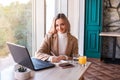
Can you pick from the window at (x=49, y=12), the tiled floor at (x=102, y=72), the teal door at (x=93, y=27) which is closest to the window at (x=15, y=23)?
the window at (x=49, y=12)

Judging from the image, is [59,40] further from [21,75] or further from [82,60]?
[21,75]

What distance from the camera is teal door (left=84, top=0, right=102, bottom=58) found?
5426 millimetres

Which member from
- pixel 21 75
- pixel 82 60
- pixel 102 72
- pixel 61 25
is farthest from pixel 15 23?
pixel 102 72

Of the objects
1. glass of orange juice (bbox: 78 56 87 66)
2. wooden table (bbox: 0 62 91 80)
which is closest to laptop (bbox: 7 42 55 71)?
wooden table (bbox: 0 62 91 80)

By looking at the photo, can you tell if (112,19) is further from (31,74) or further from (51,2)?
(31,74)

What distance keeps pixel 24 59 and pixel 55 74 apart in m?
0.31

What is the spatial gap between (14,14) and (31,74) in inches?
52.6

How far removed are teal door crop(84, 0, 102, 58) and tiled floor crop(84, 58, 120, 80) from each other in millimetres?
543

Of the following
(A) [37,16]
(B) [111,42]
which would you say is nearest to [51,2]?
(A) [37,16]

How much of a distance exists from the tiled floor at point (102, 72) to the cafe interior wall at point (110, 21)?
478 mm

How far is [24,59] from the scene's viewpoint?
6.39ft

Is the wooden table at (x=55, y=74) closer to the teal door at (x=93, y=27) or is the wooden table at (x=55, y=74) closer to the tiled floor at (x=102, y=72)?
the tiled floor at (x=102, y=72)

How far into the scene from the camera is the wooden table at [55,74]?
185 cm

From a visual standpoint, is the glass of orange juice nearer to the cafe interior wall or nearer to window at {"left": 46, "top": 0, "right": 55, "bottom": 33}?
window at {"left": 46, "top": 0, "right": 55, "bottom": 33}
